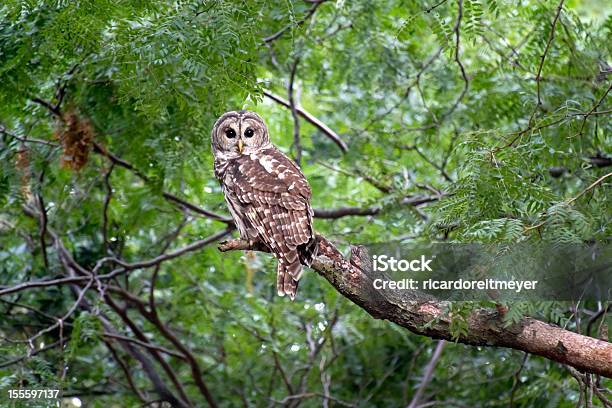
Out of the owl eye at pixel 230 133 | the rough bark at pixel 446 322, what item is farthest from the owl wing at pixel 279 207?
the rough bark at pixel 446 322

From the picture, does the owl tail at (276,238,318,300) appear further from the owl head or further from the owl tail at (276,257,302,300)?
the owl head

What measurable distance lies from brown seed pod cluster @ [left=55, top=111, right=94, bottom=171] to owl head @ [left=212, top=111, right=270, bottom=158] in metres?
0.80

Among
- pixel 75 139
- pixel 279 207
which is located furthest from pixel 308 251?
pixel 75 139

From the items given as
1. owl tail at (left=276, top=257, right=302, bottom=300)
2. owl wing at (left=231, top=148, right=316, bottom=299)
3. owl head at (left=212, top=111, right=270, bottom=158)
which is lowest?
owl tail at (left=276, top=257, right=302, bottom=300)

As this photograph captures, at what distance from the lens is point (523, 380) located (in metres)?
5.43

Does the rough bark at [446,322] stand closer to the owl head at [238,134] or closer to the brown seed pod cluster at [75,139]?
the owl head at [238,134]

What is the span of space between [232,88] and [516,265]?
1.33 metres

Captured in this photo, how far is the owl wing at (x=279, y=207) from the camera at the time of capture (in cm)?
357

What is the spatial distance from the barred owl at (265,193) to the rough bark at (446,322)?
10.0 inches

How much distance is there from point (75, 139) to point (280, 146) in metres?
1.60

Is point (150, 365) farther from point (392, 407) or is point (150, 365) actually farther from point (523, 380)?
point (523, 380)

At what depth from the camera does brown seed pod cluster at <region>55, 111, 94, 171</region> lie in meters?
4.72

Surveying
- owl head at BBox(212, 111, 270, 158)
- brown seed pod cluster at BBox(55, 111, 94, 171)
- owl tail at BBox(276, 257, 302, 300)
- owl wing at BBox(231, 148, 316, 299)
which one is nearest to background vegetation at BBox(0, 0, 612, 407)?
brown seed pod cluster at BBox(55, 111, 94, 171)

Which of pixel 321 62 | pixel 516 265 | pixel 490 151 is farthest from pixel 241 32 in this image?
pixel 321 62
